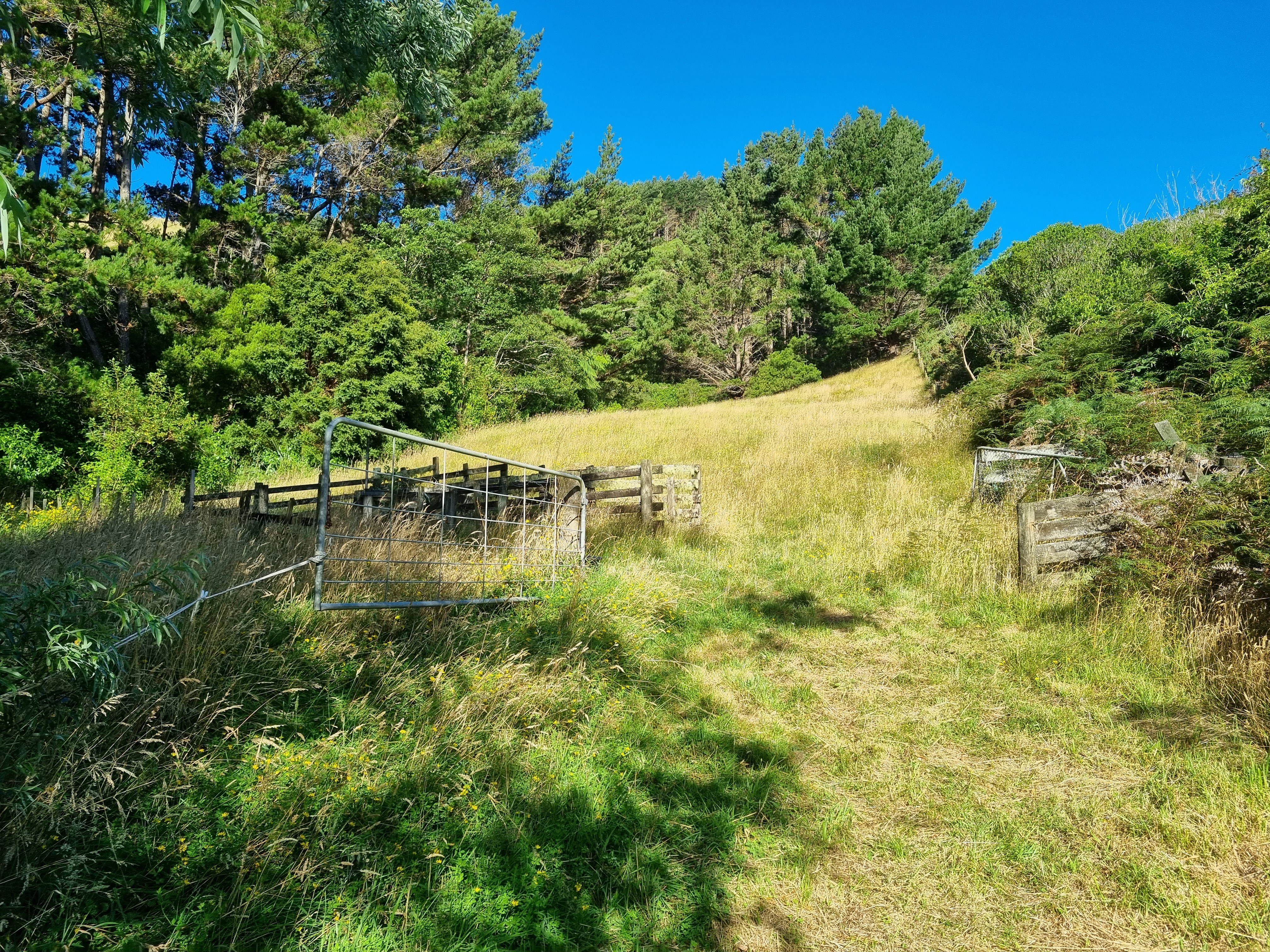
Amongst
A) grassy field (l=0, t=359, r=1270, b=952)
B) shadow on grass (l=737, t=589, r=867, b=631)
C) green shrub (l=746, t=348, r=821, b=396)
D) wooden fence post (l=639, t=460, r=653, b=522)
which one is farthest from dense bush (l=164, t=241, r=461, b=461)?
green shrub (l=746, t=348, r=821, b=396)

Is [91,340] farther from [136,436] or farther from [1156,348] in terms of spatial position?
[1156,348]

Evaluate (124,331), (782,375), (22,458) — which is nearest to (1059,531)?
(22,458)

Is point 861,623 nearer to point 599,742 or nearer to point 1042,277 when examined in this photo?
point 599,742

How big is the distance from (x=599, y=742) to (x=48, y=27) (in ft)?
73.9

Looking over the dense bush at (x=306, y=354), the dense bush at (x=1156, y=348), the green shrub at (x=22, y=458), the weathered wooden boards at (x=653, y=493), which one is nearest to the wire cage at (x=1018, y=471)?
the dense bush at (x=1156, y=348)

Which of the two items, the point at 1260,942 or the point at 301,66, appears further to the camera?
the point at 301,66

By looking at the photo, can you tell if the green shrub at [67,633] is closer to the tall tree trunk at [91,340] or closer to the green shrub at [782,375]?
the tall tree trunk at [91,340]

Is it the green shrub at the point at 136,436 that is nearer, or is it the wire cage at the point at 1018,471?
the wire cage at the point at 1018,471

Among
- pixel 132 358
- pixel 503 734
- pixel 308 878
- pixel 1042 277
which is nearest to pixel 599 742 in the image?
pixel 503 734

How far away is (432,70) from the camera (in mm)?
8336

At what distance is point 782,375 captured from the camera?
1467 inches

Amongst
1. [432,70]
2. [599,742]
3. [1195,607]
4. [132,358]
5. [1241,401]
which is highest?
[432,70]

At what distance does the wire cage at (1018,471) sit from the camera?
8.27 m

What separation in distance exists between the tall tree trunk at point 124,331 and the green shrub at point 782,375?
2887 cm
